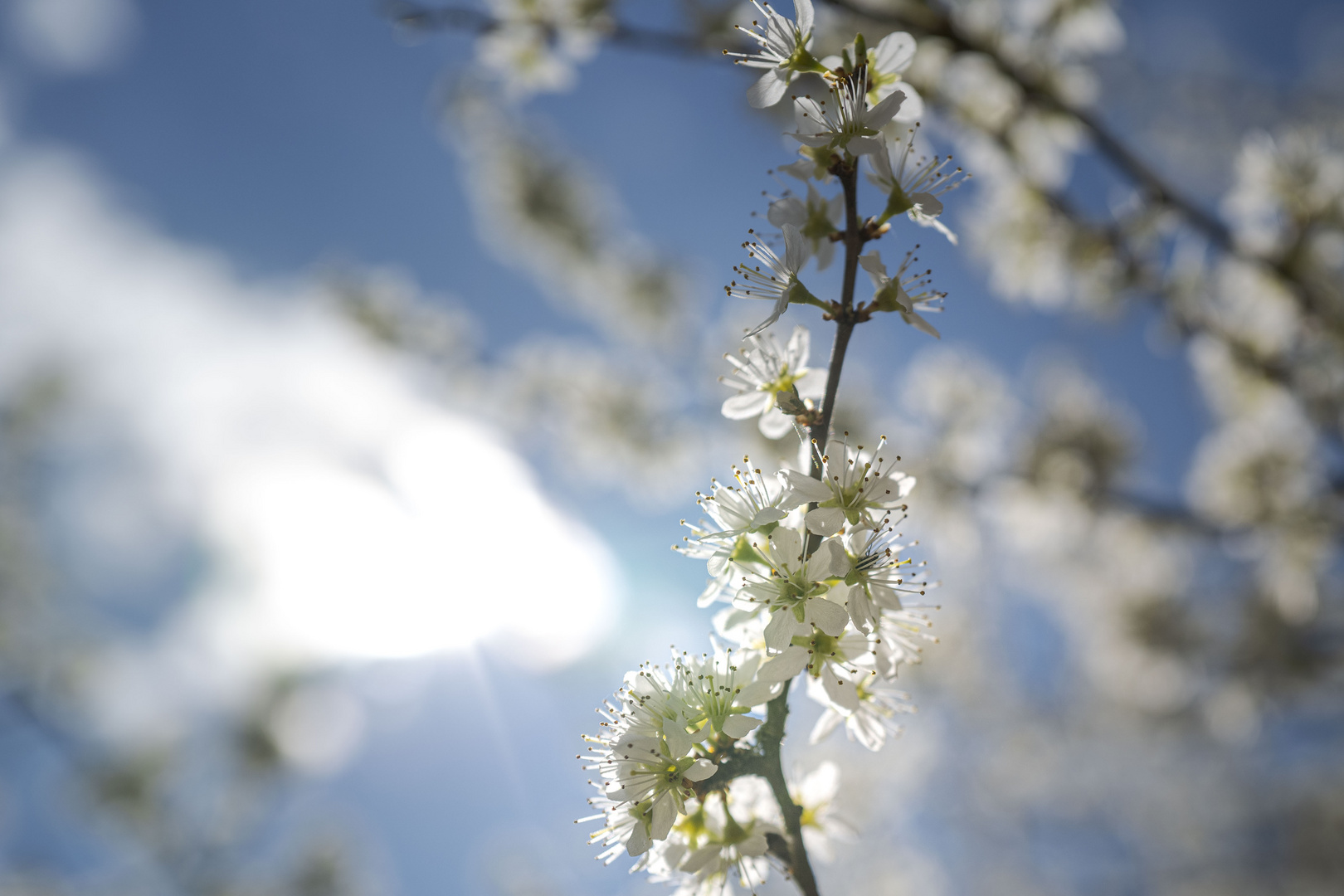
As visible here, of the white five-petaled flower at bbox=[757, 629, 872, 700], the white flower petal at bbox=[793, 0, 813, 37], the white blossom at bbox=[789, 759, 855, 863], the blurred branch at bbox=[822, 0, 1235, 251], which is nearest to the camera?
the white five-petaled flower at bbox=[757, 629, 872, 700]

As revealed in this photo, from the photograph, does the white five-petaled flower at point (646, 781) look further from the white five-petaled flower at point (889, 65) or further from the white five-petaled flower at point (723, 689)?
the white five-petaled flower at point (889, 65)

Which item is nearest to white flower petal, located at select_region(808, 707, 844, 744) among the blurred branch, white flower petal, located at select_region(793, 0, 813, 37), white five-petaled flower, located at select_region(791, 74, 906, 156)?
white five-petaled flower, located at select_region(791, 74, 906, 156)

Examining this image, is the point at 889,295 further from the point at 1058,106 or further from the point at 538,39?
the point at 538,39

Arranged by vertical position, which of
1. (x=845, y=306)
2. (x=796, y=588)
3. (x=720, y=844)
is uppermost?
(x=845, y=306)

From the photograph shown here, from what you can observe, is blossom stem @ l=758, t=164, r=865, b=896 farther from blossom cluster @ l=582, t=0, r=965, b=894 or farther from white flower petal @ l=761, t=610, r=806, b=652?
white flower petal @ l=761, t=610, r=806, b=652

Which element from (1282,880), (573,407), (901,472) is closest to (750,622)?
(901,472)

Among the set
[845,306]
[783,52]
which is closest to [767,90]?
[783,52]

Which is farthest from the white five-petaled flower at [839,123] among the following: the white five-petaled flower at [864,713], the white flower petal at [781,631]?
the white five-petaled flower at [864,713]
